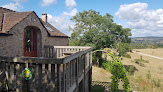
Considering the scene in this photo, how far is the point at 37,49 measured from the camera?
970 centimetres

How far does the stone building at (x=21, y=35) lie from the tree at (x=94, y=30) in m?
11.4

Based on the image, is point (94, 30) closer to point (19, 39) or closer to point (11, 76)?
point (19, 39)

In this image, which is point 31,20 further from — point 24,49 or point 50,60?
point 50,60

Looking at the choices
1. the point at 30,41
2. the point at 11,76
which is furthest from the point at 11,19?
the point at 11,76

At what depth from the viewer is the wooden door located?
8.98m

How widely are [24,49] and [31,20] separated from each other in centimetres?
211

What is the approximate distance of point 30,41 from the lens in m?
9.26

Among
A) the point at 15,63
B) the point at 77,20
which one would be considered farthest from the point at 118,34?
the point at 15,63

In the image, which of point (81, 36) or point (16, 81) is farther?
point (81, 36)

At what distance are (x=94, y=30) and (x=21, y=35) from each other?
49.7 ft

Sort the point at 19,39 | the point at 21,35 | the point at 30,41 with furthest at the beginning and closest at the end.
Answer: the point at 30,41
the point at 21,35
the point at 19,39

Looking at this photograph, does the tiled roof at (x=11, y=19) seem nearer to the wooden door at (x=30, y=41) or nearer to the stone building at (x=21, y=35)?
the stone building at (x=21, y=35)

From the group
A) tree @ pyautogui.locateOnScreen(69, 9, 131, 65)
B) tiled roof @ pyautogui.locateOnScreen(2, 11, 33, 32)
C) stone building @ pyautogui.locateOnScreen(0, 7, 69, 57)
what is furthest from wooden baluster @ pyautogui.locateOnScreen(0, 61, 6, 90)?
tree @ pyautogui.locateOnScreen(69, 9, 131, 65)

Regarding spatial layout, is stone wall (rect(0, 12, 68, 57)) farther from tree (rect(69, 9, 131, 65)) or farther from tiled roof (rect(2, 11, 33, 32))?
tree (rect(69, 9, 131, 65))
